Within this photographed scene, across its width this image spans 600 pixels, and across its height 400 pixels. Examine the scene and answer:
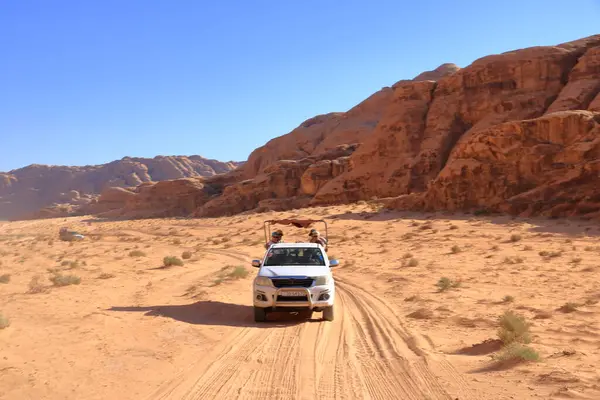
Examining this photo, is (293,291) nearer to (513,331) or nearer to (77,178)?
(513,331)

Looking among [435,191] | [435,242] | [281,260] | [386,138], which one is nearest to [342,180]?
[386,138]

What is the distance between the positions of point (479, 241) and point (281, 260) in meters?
14.3

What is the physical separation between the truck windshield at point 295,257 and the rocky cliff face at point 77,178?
129075 mm

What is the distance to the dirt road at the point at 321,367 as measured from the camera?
17.9ft

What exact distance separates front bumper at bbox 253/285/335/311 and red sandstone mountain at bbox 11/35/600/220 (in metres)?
22.1

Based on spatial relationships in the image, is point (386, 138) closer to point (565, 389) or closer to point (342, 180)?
point (342, 180)

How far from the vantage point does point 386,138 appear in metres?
51.0

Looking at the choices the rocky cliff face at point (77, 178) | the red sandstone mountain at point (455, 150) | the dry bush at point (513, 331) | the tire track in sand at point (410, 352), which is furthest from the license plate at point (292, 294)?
the rocky cliff face at point (77, 178)

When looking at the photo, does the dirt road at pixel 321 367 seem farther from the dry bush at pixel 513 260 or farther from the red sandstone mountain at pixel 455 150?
the red sandstone mountain at pixel 455 150

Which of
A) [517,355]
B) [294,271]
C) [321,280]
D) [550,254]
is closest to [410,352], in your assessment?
[517,355]

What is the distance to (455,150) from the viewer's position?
122ft

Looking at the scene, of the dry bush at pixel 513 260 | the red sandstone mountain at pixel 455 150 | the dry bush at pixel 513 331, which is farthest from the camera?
the red sandstone mountain at pixel 455 150

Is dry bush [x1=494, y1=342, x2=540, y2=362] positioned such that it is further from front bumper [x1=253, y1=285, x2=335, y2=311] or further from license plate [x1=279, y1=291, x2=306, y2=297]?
license plate [x1=279, y1=291, x2=306, y2=297]

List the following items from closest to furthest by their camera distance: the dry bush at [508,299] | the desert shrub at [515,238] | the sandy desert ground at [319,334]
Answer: the sandy desert ground at [319,334]
the dry bush at [508,299]
the desert shrub at [515,238]
